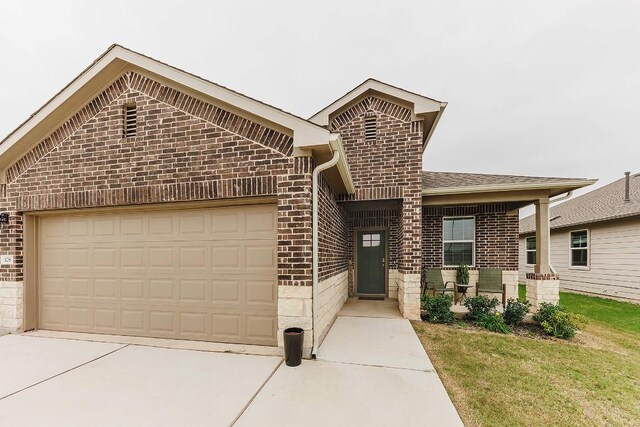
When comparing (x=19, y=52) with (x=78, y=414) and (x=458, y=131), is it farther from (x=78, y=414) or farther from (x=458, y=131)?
(x=458, y=131)

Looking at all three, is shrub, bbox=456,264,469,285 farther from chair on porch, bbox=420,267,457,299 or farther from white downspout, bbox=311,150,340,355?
white downspout, bbox=311,150,340,355

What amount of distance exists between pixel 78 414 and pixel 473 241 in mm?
9431

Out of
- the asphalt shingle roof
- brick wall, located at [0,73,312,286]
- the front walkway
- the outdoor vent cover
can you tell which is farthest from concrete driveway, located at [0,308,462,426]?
the asphalt shingle roof

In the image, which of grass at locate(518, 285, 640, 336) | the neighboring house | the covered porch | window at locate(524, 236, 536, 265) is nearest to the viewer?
grass at locate(518, 285, 640, 336)

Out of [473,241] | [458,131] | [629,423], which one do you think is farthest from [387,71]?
[629,423]

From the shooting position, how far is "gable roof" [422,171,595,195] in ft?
22.1

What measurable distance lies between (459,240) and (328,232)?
524cm

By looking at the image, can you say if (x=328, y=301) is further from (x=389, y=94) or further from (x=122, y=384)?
(x=389, y=94)

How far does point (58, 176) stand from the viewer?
5.29 meters

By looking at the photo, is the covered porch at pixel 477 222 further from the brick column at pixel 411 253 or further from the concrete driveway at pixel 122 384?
the concrete driveway at pixel 122 384

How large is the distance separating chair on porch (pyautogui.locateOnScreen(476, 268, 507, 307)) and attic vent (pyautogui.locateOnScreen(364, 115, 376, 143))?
5.31 meters

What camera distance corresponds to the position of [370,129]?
7402 mm

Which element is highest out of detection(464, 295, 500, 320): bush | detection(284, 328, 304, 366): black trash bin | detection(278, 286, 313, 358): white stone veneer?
detection(278, 286, 313, 358): white stone veneer

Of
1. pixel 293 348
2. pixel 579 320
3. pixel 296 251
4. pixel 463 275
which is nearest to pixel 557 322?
pixel 579 320
